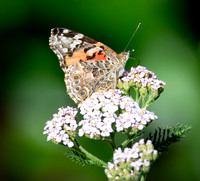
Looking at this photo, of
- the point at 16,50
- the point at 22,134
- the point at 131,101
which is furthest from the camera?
the point at 16,50

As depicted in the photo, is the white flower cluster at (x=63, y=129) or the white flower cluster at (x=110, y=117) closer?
the white flower cluster at (x=110, y=117)

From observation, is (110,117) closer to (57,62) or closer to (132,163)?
(132,163)

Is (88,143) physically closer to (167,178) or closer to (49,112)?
(49,112)

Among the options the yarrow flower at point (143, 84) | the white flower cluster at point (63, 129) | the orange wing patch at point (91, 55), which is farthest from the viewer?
the orange wing patch at point (91, 55)

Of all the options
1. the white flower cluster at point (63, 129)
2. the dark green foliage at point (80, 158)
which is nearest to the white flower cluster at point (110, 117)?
the white flower cluster at point (63, 129)

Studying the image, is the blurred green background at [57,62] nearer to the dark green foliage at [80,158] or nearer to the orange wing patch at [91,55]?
the orange wing patch at [91,55]

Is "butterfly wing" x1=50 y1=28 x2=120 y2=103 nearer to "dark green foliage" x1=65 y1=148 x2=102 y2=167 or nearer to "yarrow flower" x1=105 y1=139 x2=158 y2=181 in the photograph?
"dark green foliage" x1=65 y1=148 x2=102 y2=167

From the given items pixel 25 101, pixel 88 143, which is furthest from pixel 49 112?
pixel 88 143

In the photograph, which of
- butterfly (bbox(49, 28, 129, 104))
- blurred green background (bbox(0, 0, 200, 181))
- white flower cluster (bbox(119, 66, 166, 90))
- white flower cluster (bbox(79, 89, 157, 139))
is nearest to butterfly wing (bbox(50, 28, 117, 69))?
butterfly (bbox(49, 28, 129, 104))
